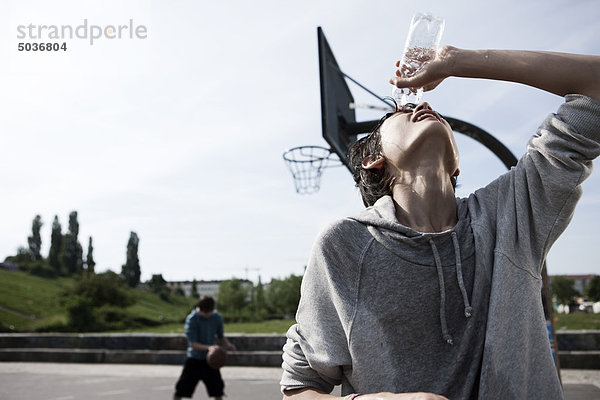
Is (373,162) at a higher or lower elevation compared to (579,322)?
higher

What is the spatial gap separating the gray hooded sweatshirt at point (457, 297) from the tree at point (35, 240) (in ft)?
281

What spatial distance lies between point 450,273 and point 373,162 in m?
0.46

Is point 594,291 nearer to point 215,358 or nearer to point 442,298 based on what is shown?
point 215,358

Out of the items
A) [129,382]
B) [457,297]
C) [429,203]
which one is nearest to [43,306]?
[129,382]

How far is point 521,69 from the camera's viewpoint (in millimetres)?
1489

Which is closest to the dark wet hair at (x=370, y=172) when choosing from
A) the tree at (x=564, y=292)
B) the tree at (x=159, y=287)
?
the tree at (x=564, y=292)

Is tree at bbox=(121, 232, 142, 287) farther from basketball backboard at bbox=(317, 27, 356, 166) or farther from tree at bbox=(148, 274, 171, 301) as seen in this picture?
basketball backboard at bbox=(317, 27, 356, 166)

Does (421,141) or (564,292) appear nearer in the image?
(421,141)

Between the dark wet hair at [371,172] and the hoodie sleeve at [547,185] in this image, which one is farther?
the dark wet hair at [371,172]

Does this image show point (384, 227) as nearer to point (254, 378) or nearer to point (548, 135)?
point (548, 135)

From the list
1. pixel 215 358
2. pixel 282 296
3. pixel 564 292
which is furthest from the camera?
pixel 282 296

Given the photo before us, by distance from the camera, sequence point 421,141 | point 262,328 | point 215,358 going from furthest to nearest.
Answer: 1. point 262,328
2. point 215,358
3. point 421,141

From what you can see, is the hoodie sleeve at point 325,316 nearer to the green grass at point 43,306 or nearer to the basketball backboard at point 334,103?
the basketball backboard at point 334,103

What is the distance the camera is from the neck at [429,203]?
157 cm
